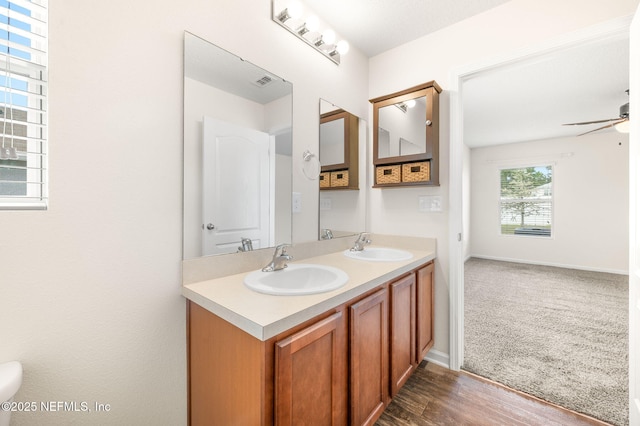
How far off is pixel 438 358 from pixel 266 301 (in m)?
1.66

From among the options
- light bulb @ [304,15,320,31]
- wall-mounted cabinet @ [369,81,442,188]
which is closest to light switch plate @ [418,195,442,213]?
wall-mounted cabinet @ [369,81,442,188]

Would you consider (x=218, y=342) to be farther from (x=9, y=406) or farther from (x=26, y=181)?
(x=26, y=181)

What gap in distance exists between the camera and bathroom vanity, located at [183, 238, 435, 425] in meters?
0.85

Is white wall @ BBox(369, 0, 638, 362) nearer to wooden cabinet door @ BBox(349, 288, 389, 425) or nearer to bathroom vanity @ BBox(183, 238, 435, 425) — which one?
bathroom vanity @ BBox(183, 238, 435, 425)

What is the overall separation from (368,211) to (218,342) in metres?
1.66

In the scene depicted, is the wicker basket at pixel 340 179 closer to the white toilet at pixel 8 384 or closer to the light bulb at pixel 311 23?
the light bulb at pixel 311 23

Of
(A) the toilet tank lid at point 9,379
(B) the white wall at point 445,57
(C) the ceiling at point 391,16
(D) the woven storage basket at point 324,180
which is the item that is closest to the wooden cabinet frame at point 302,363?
(A) the toilet tank lid at point 9,379

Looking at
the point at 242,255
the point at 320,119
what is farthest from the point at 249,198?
the point at 320,119

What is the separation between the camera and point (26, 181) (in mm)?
861

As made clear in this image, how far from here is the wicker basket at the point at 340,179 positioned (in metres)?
2.02

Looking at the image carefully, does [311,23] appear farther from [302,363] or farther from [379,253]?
[302,363]

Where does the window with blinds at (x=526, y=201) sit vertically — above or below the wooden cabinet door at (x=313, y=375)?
above

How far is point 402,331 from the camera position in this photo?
1560 millimetres

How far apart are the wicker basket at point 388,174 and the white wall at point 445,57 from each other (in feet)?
0.56
